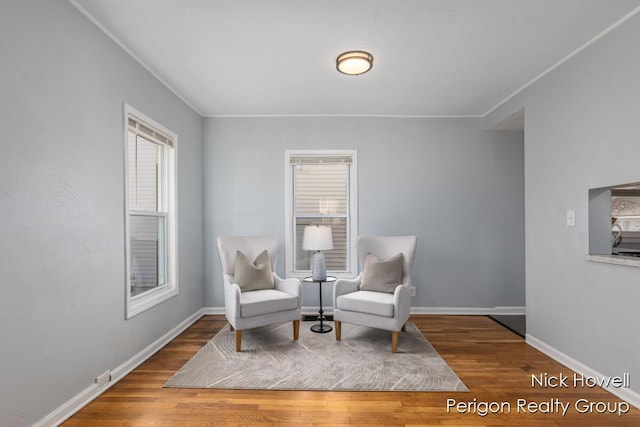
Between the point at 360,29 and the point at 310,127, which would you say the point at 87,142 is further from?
the point at 310,127

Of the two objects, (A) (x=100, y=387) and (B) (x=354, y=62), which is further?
(B) (x=354, y=62)

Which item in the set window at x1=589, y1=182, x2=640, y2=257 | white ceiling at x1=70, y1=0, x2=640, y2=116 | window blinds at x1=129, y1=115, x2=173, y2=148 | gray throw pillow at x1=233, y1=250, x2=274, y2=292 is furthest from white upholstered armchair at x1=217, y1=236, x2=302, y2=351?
window at x1=589, y1=182, x2=640, y2=257

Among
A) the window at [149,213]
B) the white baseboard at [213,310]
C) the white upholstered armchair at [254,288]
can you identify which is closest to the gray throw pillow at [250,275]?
the white upholstered armchair at [254,288]

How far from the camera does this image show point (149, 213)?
340 cm

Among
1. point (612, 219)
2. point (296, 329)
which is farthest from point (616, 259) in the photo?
point (296, 329)

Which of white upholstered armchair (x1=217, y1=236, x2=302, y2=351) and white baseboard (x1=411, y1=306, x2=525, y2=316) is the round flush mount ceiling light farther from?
white baseboard (x1=411, y1=306, x2=525, y2=316)

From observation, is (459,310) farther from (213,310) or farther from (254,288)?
(213,310)

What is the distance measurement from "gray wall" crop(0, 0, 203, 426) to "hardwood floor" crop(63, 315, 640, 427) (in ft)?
0.88

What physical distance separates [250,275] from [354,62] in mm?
2239

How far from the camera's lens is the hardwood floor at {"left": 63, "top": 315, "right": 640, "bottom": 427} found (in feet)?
7.14

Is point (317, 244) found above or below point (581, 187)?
below

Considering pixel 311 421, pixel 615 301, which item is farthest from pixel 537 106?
pixel 311 421

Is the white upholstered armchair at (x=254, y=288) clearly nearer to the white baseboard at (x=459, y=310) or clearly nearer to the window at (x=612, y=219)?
the white baseboard at (x=459, y=310)

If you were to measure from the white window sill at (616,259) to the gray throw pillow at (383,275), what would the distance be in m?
1.59
